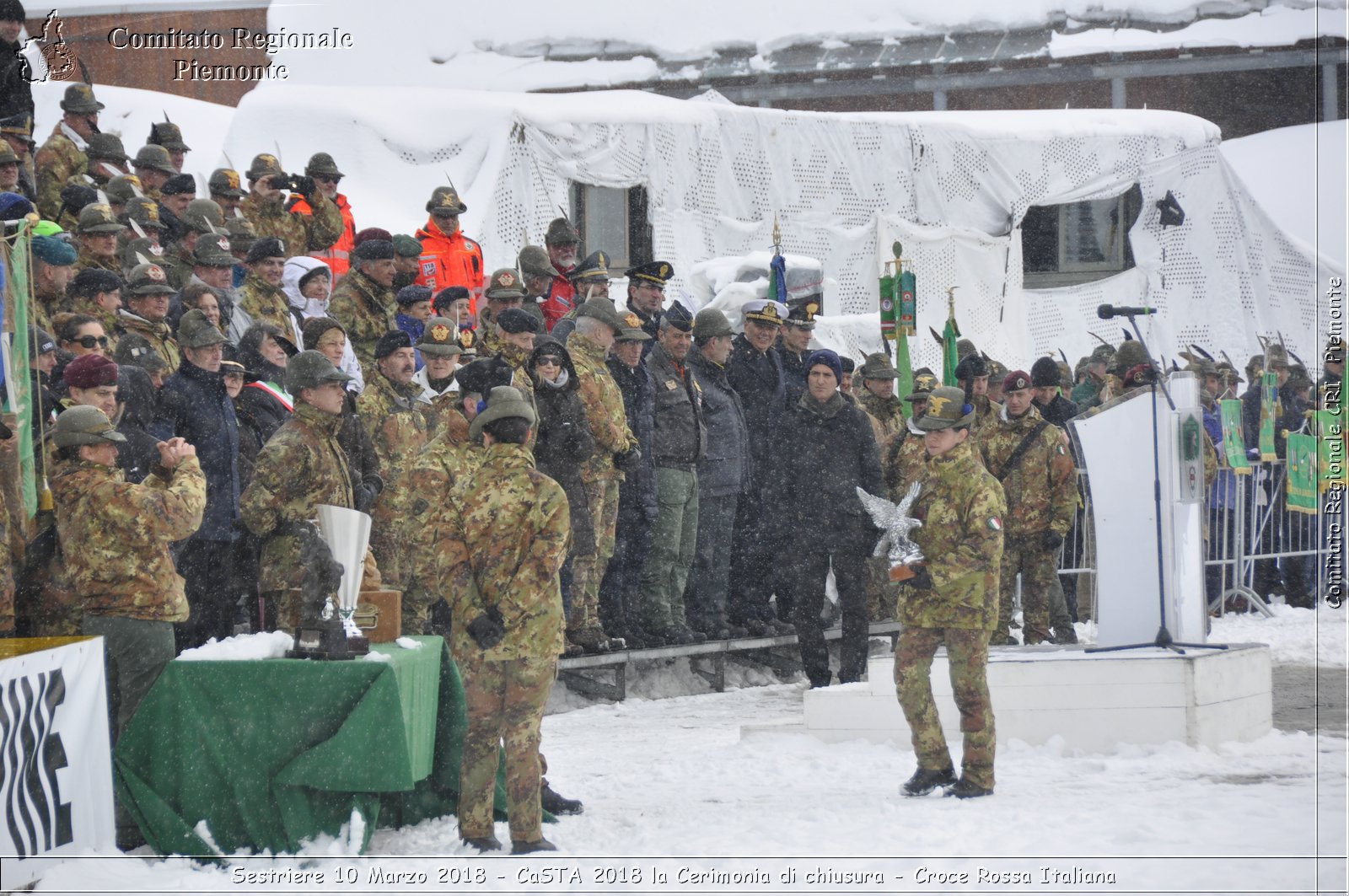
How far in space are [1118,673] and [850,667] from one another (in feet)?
7.25

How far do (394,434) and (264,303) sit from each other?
179 cm

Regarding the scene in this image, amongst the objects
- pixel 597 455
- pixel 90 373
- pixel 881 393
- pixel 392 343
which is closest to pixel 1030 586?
pixel 881 393

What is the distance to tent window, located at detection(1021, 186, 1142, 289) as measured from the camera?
23.0 metres

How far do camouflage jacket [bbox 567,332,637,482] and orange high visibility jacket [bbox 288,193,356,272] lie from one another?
140 inches

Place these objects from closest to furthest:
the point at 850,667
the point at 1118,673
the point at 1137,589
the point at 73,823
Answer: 1. the point at 73,823
2. the point at 1118,673
3. the point at 1137,589
4. the point at 850,667

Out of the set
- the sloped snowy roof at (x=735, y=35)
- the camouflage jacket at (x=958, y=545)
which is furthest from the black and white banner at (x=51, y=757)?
the sloped snowy roof at (x=735, y=35)

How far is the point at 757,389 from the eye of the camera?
11.7 metres

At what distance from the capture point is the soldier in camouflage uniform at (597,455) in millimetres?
9969

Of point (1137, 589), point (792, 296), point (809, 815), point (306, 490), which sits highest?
point (792, 296)

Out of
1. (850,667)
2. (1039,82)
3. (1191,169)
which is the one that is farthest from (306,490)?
(1039,82)

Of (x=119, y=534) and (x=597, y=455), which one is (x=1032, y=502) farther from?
(x=119, y=534)

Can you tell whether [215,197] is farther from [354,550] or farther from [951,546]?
[951,546]

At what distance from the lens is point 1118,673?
341 inches

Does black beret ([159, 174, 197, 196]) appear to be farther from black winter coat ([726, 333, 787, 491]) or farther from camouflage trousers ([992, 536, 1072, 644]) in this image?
camouflage trousers ([992, 536, 1072, 644])
